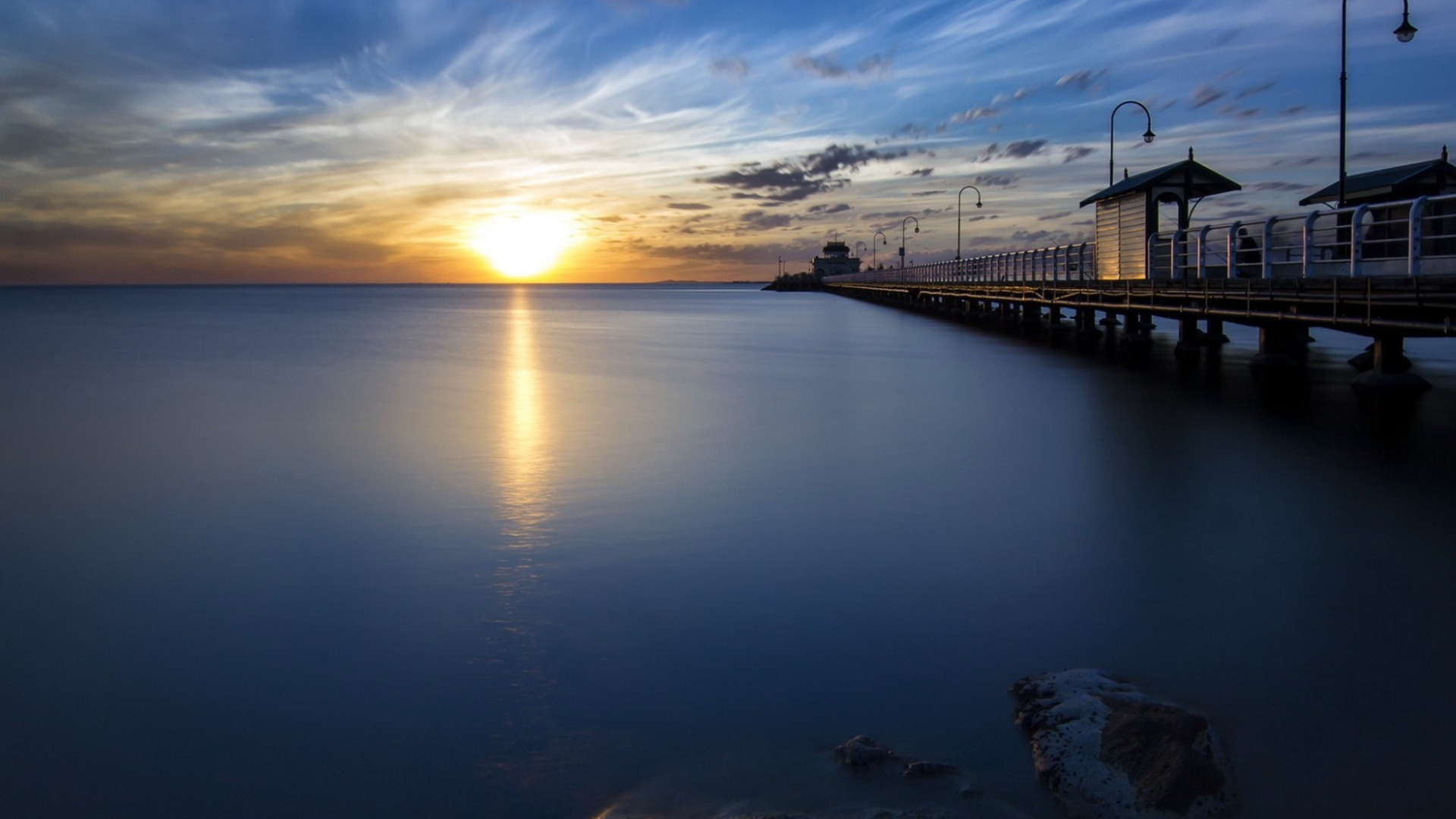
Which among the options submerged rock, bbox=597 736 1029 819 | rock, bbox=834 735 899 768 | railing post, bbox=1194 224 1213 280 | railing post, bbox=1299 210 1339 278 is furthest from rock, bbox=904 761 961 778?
railing post, bbox=1194 224 1213 280

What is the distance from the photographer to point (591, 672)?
6324 mm

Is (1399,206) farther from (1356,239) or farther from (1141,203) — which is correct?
(1141,203)

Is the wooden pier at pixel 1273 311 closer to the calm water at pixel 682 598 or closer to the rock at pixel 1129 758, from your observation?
the calm water at pixel 682 598

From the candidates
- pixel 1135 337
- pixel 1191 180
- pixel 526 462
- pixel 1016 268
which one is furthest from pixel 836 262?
pixel 526 462

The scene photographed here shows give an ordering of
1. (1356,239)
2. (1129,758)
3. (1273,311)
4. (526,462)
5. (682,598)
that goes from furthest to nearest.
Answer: (1273,311)
(1356,239)
(526,462)
(682,598)
(1129,758)

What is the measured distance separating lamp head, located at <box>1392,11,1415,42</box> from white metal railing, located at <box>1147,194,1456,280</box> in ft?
9.97

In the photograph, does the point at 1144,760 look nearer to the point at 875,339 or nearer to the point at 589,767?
the point at 589,767

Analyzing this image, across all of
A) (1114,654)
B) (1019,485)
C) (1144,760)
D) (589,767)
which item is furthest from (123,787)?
(1019,485)

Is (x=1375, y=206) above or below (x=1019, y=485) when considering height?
above

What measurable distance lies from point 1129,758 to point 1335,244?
13986mm

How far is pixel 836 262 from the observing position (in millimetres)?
155125

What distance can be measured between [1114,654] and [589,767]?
351cm

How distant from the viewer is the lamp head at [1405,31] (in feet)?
59.3

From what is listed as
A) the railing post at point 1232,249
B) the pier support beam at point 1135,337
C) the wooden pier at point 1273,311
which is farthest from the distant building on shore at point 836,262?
the railing post at point 1232,249
